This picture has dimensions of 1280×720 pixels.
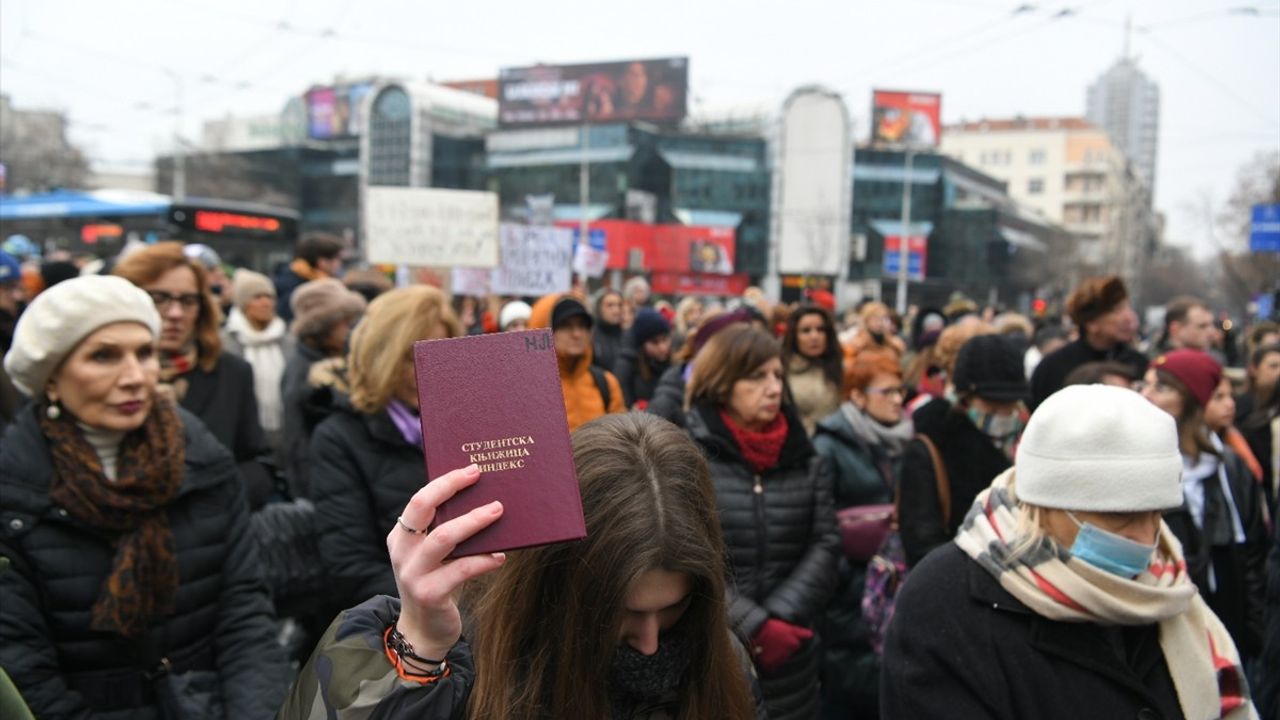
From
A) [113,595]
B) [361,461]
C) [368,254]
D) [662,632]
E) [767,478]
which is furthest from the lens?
[368,254]

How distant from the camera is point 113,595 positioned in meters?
2.40

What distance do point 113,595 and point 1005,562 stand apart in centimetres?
224

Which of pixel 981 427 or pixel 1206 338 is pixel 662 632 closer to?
pixel 981 427

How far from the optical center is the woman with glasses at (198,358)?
4.23 meters

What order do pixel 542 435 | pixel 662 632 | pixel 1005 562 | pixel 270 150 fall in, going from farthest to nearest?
pixel 270 150 → pixel 1005 562 → pixel 662 632 → pixel 542 435

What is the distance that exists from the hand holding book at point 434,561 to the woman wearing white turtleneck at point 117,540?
1.50 m

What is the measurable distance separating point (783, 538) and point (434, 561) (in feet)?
8.16

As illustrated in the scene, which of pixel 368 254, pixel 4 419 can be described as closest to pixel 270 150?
pixel 368 254

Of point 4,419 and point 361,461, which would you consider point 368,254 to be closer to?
point 4,419

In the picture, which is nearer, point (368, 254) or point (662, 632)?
point (662, 632)

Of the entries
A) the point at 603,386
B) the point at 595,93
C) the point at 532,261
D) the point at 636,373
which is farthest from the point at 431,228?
the point at 595,93

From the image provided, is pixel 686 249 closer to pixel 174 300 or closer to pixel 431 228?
pixel 431 228

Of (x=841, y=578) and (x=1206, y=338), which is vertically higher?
(x=1206, y=338)

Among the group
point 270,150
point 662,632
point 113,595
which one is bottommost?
point 113,595
